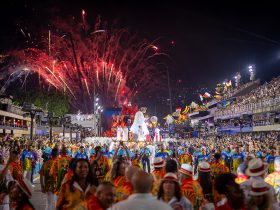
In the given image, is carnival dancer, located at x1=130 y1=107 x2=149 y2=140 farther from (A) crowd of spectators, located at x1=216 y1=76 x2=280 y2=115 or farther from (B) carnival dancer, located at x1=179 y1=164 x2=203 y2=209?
(B) carnival dancer, located at x1=179 y1=164 x2=203 y2=209

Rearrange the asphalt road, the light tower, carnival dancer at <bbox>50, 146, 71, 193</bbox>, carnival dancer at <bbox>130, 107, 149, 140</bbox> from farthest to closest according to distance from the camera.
Result: the light tower, carnival dancer at <bbox>130, 107, 149, 140</bbox>, the asphalt road, carnival dancer at <bbox>50, 146, 71, 193</bbox>

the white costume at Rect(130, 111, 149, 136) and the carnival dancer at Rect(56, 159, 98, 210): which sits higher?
the white costume at Rect(130, 111, 149, 136)

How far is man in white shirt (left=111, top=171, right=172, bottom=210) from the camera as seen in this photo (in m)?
3.64

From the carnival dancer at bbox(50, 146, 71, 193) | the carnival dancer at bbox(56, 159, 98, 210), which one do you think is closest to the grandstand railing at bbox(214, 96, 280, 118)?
the carnival dancer at bbox(50, 146, 71, 193)

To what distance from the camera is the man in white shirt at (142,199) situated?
143 inches

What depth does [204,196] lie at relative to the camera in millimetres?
6133

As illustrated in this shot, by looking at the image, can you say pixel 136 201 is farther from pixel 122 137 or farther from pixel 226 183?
pixel 122 137

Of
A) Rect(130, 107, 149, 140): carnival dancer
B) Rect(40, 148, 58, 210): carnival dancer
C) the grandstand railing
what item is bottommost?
Rect(40, 148, 58, 210): carnival dancer

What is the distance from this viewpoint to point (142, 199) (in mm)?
3676

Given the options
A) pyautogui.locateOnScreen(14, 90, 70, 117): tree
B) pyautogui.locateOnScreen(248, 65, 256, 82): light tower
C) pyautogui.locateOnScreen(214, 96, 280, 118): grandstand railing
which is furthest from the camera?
pyautogui.locateOnScreen(248, 65, 256, 82): light tower

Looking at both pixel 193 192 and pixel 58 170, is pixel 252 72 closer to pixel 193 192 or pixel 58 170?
pixel 58 170

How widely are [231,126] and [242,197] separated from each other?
56379 millimetres

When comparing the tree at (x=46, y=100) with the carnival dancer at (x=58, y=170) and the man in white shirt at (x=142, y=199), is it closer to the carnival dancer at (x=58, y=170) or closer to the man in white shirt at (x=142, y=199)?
the carnival dancer at (x=58, y=170)

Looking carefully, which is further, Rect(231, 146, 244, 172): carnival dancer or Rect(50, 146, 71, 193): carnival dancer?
Rect(231, 146, 244, 172): carnival dancer
